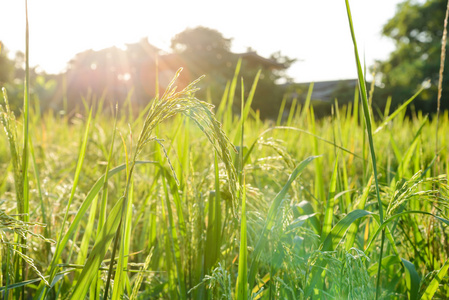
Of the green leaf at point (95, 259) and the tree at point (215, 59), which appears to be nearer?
the green leaf at point (95, 259)

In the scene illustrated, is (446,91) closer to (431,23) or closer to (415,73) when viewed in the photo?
(415,73)

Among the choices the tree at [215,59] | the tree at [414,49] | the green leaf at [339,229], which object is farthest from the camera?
the tree at [414,49]

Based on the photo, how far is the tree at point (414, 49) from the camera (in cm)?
2053

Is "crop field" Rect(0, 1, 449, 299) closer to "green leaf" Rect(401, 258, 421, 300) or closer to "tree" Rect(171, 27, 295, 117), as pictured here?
"green leaf" Rect(401, 258, 421, 300)

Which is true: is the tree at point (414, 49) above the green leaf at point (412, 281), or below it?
above

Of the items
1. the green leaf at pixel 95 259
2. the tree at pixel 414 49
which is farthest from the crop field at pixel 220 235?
the tree at pixel 414 49

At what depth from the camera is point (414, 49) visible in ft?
83.0

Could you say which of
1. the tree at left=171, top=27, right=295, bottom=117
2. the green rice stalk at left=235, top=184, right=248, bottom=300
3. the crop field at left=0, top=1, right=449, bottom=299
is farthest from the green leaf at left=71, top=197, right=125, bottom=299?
the tree at left=171, top=27, right=295, bottom=117

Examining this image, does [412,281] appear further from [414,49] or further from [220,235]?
[414,49]

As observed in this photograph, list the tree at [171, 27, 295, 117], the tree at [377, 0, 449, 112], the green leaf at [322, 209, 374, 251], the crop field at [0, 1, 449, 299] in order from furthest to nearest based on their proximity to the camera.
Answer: the tree at [377, 0, 449, 112] → the tree at [171, 27, 295, 117] → the green leaf at [322, 209, 374, 251] → the crop field at [0, 1, 449, 299]

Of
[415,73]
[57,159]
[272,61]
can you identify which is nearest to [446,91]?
[415,73]

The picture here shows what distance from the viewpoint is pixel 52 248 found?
1175 millimetres

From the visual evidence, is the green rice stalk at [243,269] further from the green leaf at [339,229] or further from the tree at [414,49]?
the tree at [414,49]

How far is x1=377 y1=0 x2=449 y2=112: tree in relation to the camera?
67.4 ft
